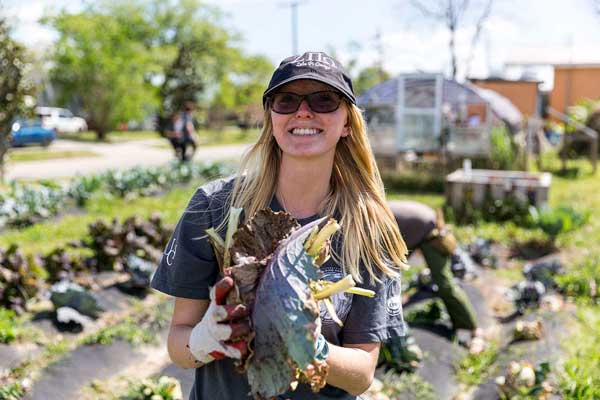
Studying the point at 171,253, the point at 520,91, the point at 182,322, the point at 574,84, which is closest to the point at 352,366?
the point at 182,322

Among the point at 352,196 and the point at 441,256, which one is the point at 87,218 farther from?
the point at 352,196

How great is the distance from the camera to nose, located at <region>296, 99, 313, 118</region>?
1.70 metres

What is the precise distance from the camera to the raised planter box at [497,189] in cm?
855

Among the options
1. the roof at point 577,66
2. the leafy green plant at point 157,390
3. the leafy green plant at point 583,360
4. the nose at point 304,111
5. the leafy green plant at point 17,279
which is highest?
the roof at point 577,66

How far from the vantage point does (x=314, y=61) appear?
5.56ft

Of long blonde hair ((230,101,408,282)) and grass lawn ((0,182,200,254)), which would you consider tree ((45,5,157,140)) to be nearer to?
grass lawn ((0,182,200,254))

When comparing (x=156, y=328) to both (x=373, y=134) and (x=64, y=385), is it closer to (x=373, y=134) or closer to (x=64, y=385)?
(x=64, y=385)

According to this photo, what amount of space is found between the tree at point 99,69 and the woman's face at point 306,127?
96.1 ft

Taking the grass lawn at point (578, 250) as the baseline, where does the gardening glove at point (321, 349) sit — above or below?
above

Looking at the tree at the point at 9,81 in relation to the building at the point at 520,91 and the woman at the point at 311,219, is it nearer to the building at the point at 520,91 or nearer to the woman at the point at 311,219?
the woman at the point at 311,219

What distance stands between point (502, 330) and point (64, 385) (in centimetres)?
343

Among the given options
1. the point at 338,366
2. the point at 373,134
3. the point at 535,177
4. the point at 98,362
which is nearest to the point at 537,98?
the point at 373,134

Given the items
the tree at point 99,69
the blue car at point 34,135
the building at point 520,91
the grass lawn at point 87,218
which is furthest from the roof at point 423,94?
the tree at point 99,69

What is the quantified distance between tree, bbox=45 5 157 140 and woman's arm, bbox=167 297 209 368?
2933 centimetres
